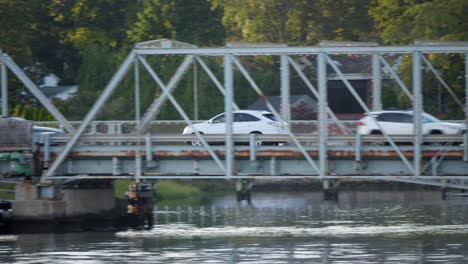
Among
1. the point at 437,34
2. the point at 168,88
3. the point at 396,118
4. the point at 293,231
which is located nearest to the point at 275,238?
the point at 293,231

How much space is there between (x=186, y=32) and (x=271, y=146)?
4043cm

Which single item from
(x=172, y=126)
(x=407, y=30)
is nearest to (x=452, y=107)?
(x=407, y=30)

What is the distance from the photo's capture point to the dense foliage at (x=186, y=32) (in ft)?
214

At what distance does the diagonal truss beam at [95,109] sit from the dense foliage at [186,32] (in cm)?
2126

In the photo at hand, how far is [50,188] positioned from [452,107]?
29.9 m

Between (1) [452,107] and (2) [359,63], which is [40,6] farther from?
(1) [452,107]

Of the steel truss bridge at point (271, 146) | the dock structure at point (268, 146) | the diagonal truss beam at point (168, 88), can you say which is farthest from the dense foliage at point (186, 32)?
the diagonal truss beam at point (168, 88)

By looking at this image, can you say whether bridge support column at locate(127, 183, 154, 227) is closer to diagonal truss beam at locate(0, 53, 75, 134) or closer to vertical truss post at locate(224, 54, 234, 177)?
diagonal truss beam at locate(0, 53, 75, 134)

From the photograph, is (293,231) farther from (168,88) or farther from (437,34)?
(437,34)

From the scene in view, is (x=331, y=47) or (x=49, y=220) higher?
(x=331, y=47)

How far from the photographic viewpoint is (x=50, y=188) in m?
43.8

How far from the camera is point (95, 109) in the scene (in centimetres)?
4081

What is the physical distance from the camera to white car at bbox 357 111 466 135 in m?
43.7

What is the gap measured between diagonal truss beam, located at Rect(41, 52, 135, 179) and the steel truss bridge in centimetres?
3
